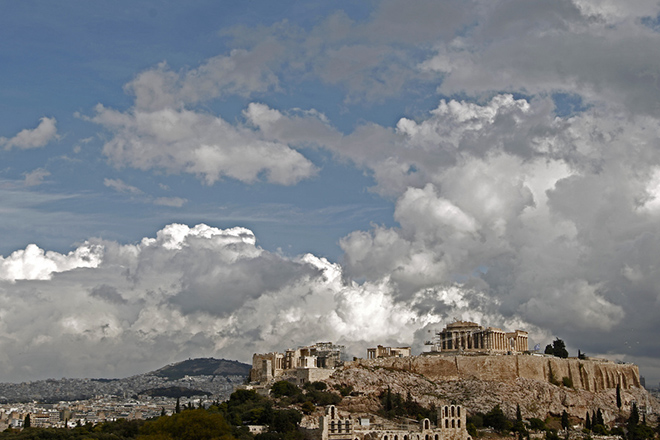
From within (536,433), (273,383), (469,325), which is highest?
(469,325)

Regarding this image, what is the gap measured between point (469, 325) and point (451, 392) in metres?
21.7

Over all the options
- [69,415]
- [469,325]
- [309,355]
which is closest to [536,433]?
[469,325]

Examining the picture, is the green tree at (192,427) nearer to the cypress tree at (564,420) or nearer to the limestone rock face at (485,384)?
the limestone rock face at (485,384)

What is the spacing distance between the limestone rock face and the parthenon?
7023 mm

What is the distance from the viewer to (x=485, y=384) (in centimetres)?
11769

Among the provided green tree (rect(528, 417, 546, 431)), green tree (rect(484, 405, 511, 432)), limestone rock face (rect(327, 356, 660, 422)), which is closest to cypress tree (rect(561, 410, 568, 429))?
limestone rock face (rect(327, 356, 660, 422))

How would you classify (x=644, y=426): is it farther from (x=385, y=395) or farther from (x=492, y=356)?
(x=385, y=395)

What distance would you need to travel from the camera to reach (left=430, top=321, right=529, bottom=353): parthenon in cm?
13075

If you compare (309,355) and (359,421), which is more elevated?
(309,355)

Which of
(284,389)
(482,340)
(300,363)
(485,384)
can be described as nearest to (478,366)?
(485,384)

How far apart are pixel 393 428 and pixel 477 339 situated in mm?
50487

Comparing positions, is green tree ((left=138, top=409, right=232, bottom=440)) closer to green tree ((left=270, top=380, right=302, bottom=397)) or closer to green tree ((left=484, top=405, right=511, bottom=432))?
green tree ((left=270, top=380, right=302, bottom=397))

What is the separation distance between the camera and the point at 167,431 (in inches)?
2847

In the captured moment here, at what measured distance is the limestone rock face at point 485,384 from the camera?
111688 millimetres
